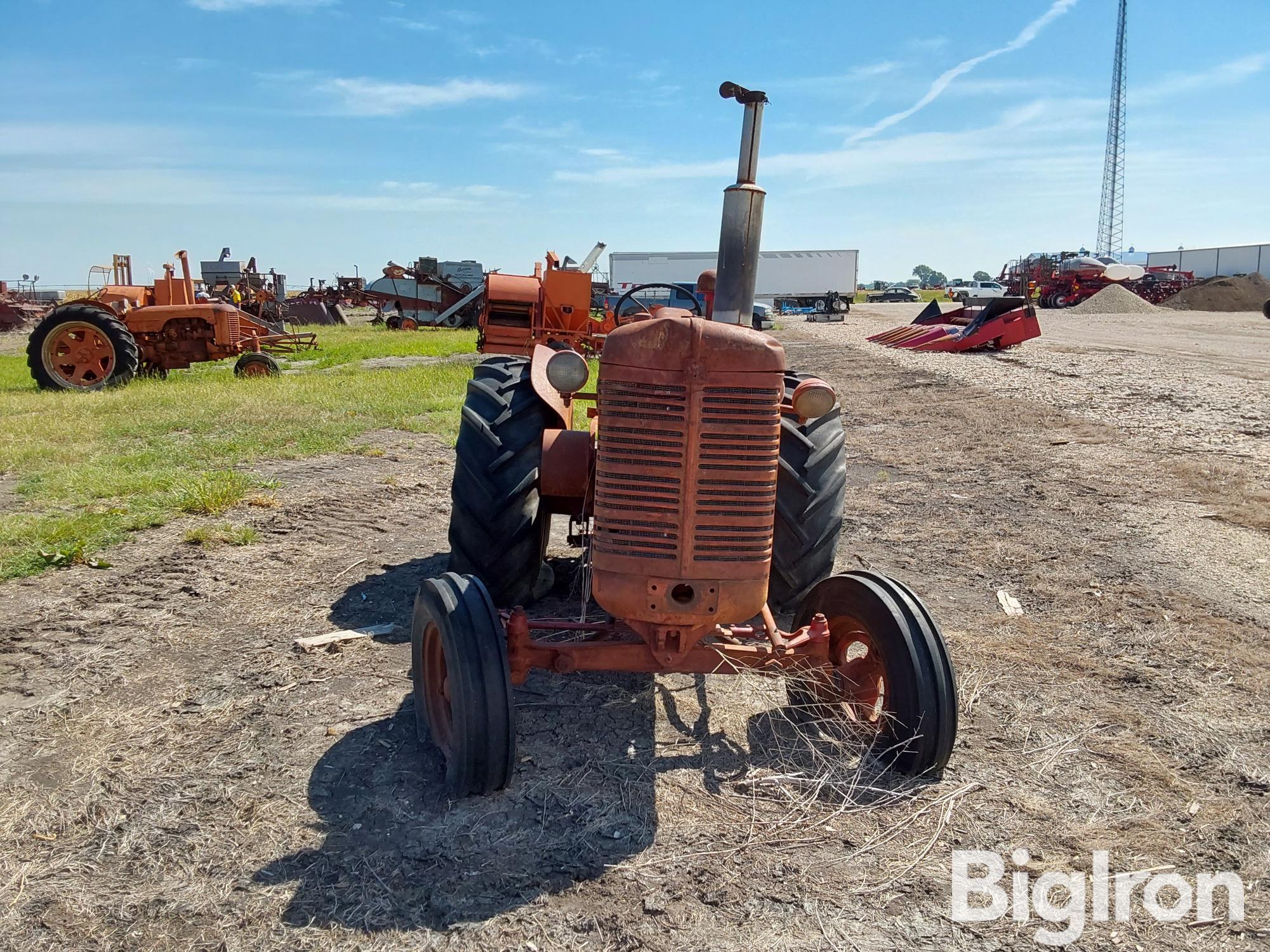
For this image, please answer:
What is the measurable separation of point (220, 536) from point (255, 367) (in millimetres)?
10013

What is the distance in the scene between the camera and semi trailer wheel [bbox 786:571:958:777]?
325cm

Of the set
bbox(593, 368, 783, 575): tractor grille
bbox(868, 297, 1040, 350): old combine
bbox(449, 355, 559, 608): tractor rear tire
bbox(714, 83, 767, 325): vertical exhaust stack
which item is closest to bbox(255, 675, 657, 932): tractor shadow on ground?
bbox(449, 355, 559, 608): tractor rear tire

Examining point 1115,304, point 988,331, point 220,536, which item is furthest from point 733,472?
point 1115,304

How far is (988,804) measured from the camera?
3.22 m

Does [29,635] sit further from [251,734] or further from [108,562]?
[251,734]

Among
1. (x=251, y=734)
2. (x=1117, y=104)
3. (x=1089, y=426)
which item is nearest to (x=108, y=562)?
(x=251, y=734)

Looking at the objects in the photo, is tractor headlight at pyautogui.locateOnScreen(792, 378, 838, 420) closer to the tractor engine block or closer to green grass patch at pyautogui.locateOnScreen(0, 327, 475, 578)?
the tractor engine block

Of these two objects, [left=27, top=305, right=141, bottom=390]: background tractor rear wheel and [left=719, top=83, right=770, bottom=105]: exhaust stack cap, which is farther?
[left=27, top=305, right=141, bottom=390]: background tractor rear wheel

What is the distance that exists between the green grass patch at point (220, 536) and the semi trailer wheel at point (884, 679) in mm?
3736

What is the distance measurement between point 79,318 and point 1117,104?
88.8m

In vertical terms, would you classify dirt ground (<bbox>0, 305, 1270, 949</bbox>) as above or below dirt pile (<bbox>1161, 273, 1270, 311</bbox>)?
below

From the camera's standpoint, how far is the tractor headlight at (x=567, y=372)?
11.4 feet

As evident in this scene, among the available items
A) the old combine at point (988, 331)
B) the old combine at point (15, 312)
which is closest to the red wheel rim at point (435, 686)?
the old combine at point (988, 331)

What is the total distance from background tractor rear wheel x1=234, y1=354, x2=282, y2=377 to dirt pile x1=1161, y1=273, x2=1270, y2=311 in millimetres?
39431
